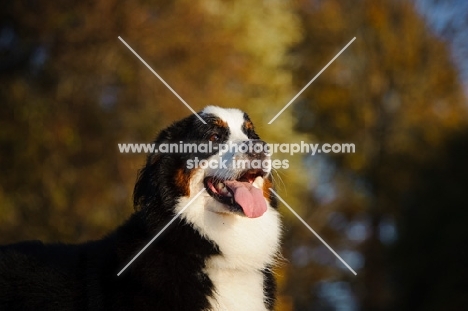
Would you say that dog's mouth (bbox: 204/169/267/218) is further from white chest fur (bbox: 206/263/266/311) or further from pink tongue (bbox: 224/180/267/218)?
white chest fur (bbox: 206/263/266/311)

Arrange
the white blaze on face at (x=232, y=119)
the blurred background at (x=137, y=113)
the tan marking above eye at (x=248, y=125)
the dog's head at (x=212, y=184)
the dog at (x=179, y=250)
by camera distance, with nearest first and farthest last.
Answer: the dog at (x=179, y=250), the dog's head at (x=212, y=184), the white blaze on face at (x=232, y=119), the tan marking above eye at (x=248, y=125), the blurred background at (x=137, y=113)

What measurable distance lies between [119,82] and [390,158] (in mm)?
9784

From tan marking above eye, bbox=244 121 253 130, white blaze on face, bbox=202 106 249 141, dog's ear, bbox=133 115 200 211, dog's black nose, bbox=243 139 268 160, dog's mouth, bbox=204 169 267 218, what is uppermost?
tan marking above eye, bbox=244 121 253 130

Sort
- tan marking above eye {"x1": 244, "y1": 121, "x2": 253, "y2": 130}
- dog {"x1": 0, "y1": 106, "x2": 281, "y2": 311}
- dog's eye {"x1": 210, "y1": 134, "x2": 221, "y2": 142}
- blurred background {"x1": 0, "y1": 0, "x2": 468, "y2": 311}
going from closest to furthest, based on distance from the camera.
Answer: dog {"x1": 0, "y1": 106, "x2": 281, "y2": 311}, dog's eye {"x1": 210, "y1": 134, "x2": 221, "y2": 142}, tan marking above eye {"x1": 244, "y1": 121, "x2": 253, "y2": 130}, blurred background {"x1": 0, "y1": 0, "x2": 468, "y2": 311}

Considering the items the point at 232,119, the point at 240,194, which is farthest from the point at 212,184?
the point at 232,119

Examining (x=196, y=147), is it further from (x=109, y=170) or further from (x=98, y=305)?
(x=109, y=170)

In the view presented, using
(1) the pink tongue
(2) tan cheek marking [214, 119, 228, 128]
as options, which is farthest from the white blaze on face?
(1) the pink tongue

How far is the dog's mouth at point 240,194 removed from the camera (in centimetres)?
634

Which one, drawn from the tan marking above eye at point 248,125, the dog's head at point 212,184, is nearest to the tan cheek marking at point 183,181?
the dog's head at point 212,184

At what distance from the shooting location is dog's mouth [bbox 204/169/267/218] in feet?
20.8

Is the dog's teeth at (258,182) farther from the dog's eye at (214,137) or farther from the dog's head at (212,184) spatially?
the dog's eye at (214,137)

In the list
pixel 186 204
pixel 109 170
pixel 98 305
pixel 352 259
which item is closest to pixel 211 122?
pixel 186 204

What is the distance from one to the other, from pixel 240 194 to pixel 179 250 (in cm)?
68

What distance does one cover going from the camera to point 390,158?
2561cm
